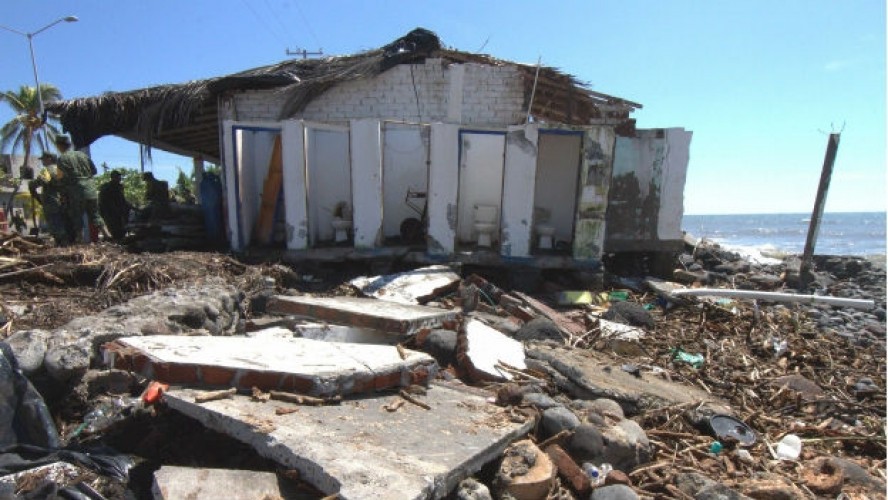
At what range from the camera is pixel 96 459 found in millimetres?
2352

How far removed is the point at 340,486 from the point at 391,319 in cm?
241

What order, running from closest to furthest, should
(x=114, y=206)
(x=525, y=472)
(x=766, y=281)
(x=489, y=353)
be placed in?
(x=525, y=472), (x=489, y=353), (x=766, y=281), (x=114, y=206)

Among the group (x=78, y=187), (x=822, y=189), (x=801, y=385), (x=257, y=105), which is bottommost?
(x=801, y=385)

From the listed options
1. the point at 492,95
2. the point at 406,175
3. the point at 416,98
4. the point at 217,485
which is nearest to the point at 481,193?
the point at 406,175

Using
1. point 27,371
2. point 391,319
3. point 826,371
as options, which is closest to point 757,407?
point 826,371

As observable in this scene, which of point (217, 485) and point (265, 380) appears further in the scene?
point (265, 380)

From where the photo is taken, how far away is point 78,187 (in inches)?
325

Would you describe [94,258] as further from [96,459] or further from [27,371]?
[96,459]

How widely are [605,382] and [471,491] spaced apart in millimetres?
2075

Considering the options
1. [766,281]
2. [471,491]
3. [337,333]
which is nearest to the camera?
[471,491]

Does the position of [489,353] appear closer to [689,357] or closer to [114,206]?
[689,357]

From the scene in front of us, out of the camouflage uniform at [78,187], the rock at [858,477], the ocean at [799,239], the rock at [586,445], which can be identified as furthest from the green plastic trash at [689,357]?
the ocean at [799,239]

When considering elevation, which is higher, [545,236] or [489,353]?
[545,236]

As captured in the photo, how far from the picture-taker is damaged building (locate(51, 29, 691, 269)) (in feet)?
24.5
